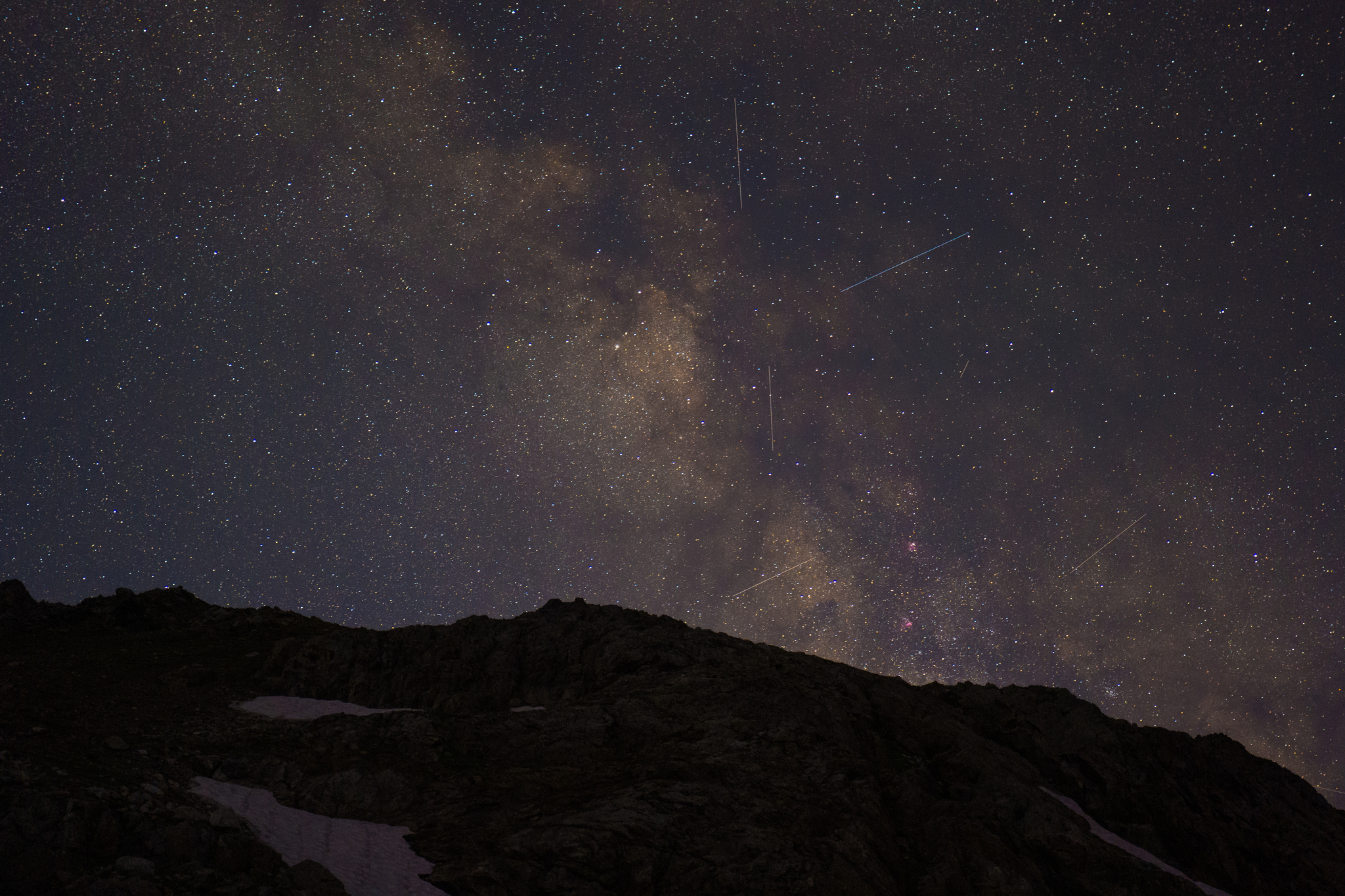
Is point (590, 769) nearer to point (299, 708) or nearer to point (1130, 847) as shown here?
point (299, 708)

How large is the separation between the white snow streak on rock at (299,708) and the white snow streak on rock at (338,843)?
15.6 ft

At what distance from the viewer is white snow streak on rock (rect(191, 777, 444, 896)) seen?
15.2 meters

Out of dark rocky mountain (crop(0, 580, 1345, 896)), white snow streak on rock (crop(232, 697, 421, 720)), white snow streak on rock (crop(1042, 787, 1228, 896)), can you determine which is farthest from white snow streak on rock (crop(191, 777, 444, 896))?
white snow streak on rock (crop(1042, 787, 1228, 896))

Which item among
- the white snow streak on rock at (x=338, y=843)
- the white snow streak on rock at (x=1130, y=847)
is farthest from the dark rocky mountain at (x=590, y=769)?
the white snow streak on rock at (x=1130, y=847)

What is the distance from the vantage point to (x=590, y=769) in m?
21.3

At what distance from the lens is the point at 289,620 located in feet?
115

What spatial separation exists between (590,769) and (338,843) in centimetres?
710

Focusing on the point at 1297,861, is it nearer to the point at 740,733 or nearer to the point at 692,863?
the point at 740,733

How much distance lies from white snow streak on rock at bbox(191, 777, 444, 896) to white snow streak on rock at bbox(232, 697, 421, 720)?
187 inches

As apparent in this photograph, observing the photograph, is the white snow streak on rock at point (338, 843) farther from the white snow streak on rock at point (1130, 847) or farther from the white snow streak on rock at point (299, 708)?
the white snow streak on rock at point (1130, 847)

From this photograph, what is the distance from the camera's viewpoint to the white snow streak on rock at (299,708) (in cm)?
2339

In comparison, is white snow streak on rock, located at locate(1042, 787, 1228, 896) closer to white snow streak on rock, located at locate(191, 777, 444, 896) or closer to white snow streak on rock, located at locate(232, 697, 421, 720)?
white snow streak on rock, located at locate(191, 777, 444, 896)

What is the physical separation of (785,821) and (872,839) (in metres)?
2.56

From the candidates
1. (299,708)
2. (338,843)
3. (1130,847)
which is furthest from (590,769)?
(1130,847)
